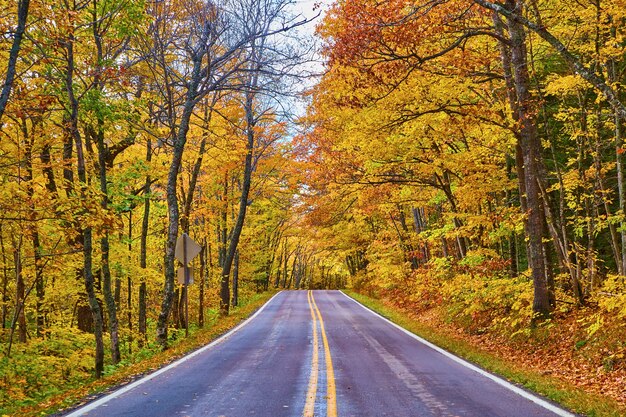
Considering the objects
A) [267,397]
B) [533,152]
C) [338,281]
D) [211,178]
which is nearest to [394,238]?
[211,178]

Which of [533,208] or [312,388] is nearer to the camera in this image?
[312,388]

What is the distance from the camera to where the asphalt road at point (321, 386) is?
6.30m

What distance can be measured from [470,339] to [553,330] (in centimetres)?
352

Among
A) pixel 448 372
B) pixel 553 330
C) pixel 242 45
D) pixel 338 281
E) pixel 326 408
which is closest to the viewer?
pixel 326 408

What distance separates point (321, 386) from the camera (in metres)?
7.77

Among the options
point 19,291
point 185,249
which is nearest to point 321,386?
point 185,249

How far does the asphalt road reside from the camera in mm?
6305

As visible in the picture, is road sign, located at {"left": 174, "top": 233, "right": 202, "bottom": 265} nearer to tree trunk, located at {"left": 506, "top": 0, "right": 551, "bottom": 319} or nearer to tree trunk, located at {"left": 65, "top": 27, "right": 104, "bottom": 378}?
tree trunk, located at {"left": 65, "top": 27, "right": 104, "bottom": 378}

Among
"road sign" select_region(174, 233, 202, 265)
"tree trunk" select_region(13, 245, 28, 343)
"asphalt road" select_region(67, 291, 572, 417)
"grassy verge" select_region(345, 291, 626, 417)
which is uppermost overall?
"road sign" select_region(174, 233, 202, 265)

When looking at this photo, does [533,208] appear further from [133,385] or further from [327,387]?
[133,385]

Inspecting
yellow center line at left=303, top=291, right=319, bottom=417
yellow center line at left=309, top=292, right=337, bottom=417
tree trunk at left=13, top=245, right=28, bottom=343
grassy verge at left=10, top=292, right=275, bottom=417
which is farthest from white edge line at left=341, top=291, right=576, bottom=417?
tree trunk at left=13, top=245, right=28, bottom=343

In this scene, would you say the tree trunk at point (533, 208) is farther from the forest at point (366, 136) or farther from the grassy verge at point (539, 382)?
the grassy verge at point (539, 382)

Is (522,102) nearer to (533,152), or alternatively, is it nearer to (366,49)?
(533,152)

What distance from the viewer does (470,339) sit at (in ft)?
47.5
